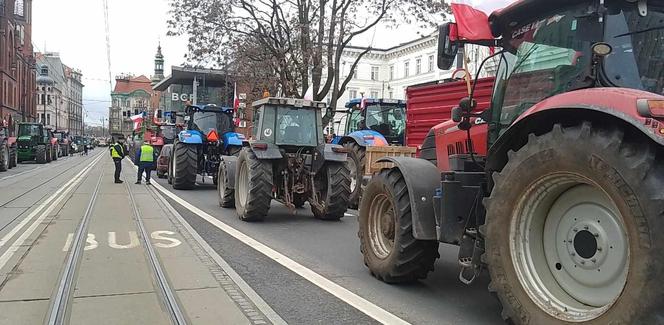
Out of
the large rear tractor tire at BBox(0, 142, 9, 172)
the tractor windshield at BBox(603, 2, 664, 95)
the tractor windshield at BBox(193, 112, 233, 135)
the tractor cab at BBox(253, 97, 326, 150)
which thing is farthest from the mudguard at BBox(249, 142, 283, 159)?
the large rear tractor tire at BBox(0, 142, 9, 172)

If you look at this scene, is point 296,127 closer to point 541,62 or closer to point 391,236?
point 391,236

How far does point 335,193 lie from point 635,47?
703cm

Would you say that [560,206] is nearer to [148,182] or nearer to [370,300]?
[370,300]

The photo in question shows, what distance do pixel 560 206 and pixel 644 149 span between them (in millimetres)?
719

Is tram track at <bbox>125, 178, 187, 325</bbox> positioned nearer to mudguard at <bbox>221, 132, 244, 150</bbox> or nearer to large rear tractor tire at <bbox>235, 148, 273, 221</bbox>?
large rear tractor tire at <bbox>235, 148, 273, 221</bbox>

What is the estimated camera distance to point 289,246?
25.9 ft

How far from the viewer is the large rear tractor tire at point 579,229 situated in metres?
2.98

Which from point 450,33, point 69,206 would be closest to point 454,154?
point 450,33

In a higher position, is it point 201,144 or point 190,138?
point 190,138

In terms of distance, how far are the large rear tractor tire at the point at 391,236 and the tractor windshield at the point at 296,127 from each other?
5006 millimetres

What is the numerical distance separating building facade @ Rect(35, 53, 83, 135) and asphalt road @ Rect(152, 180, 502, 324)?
82566 millimetres

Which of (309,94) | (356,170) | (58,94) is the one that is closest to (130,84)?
(58,94)

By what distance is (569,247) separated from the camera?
143 inches

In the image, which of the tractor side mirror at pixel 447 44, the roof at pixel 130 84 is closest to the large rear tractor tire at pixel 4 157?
the tractor side mirror at pixel 447 44
